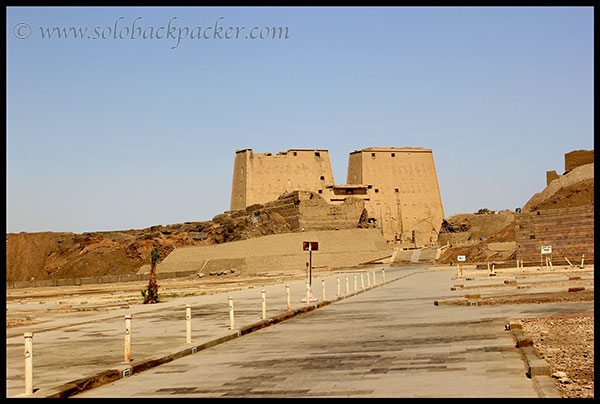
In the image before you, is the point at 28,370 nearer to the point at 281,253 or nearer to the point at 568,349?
the point at 568,349

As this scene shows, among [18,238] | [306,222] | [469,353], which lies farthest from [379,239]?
[469,353]

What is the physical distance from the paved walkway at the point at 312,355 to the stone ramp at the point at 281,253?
5480 centimetres

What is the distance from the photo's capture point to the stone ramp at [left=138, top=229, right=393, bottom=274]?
74312 millimetres

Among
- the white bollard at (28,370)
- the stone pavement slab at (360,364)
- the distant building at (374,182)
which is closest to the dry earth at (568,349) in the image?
the stone pavement slab at (360,364)

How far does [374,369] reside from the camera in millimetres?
9234

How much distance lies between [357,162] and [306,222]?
33009 millimetres

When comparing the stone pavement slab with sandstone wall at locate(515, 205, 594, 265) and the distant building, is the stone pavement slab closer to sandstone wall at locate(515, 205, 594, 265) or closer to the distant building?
sandstone wall at locate(515, 205, 594, 265)

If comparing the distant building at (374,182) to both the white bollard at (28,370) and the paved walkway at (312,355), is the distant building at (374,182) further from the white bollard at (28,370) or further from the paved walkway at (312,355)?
the white bollard at (28,370)

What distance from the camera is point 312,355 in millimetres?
11016

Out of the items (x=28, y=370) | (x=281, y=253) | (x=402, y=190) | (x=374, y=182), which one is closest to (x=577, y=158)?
(x=402, y=190)

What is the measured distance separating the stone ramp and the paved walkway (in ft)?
180

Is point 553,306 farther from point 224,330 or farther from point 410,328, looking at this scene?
point 224,330

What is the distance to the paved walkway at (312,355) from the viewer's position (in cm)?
805

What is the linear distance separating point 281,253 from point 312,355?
213 ft
